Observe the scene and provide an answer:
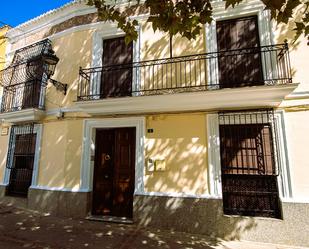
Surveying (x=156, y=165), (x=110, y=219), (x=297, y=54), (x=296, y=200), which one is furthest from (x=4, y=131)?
(x=297, y=54)

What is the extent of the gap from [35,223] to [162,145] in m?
3.82

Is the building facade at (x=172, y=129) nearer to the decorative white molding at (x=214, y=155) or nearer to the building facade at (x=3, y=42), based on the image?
the decorative white molding at (x=214, y=155)

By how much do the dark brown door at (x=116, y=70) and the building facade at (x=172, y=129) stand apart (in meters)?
0.04

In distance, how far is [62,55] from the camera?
7684 millimetres

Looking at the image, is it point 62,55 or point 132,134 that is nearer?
point 132,134

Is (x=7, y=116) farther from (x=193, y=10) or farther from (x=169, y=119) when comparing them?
(x=193, y=10)

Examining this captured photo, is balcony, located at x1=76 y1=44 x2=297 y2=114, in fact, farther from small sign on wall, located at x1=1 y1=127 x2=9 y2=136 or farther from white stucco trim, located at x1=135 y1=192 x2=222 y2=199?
small sign on wall, located at x1=1 y1=127 x2=9 y2=136

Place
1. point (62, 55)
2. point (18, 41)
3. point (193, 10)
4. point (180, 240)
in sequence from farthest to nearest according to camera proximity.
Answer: point (18, 41) → point (62, 55) → point (180, 240) → point (193, 10)

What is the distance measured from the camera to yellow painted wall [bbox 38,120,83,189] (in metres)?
6.71

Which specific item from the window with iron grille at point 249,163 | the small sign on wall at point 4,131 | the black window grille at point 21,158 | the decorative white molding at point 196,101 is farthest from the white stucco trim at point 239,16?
the small sign on wall at point 4,131

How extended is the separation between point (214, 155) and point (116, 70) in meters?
3.86

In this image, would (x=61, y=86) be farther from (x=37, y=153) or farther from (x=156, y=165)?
(x=156, y=165)

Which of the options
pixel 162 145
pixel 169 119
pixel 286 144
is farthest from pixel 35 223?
pixel 286 144

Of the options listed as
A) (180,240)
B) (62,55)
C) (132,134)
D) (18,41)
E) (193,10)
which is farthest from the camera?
(18,41)
